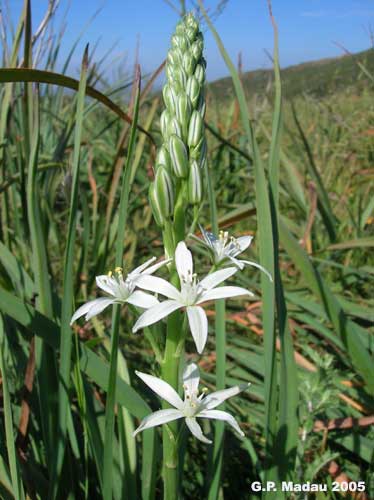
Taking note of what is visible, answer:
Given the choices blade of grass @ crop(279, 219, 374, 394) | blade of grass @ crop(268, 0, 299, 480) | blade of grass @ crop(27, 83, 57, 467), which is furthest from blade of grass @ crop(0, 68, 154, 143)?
blade of grass @ crop(279, 219, 374, 394)

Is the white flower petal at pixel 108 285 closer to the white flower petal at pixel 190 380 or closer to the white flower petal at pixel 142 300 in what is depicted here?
the white flower petal at pixel 142 300

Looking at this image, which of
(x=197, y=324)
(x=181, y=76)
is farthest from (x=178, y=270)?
(x=181, y=76)

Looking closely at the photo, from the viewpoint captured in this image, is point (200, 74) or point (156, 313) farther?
point (200, 74)

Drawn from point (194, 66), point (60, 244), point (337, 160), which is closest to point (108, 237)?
point (60, 244)

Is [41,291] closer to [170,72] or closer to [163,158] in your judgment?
[163,158]

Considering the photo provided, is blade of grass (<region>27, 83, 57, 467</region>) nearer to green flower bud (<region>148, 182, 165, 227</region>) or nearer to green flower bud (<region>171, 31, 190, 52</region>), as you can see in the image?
green flower bud (<region>148, 182, 165, 227</region>)

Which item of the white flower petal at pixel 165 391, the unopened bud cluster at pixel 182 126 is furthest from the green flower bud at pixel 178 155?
the white flower petal at pixel 165 391

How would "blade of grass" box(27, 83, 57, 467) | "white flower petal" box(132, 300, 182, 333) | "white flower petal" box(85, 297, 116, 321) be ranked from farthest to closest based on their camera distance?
"blade of grass" box(27, 83, 57, 467) → "white flower petal" box(85, 297, 116, 321) → "white flower petal" box(132, 300, 182, 333)
